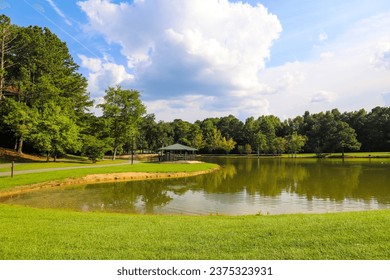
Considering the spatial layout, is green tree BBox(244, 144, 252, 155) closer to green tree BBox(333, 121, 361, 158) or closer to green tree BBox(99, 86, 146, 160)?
green tree BBox(333, 121, 361, 158)

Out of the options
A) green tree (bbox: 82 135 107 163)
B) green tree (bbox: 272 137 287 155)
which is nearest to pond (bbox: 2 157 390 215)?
green tree (bbox: 82 135 107 163)

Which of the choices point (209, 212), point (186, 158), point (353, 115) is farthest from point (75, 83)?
point (353, 115)

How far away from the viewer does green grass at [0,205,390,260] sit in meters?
5.18

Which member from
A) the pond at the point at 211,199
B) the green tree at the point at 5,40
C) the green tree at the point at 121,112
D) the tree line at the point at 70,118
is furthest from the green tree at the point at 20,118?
the pond at the point at 211,199

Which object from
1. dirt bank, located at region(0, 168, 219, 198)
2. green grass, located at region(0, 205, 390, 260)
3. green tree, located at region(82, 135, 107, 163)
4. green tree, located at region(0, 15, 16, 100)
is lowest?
dirt bank, located at region(0, 168, 219, 198)

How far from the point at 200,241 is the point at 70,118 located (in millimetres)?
39837

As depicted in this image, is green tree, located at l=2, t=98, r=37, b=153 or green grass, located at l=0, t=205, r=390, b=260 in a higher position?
green tree, located at l=2, t=98, r=37, b=153

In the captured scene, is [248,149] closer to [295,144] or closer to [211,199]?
[295,144]

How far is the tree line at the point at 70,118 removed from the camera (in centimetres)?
3444

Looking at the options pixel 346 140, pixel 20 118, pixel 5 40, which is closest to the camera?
pixel 20 118

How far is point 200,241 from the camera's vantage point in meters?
5.94

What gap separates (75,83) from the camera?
43250mm

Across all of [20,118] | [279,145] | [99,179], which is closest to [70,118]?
[20,118]
